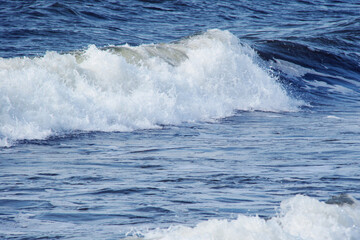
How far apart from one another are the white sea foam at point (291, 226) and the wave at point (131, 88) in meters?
4.45

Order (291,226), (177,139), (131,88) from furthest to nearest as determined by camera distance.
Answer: (131,88), (177,139), (291,226)

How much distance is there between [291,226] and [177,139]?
15.3ft

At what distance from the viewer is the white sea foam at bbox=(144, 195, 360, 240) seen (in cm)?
→ 354

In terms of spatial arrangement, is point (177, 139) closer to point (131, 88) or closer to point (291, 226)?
point (131, 88)

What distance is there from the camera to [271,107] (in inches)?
487

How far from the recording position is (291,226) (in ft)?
12.7

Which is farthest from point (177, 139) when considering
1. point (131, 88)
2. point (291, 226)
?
point (291, 226)

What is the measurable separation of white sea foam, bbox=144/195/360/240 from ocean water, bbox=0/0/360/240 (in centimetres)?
1

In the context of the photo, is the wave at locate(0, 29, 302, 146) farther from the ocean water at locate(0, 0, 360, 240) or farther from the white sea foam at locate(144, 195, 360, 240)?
the white sea foam at locate(144, 195, 360, 240)

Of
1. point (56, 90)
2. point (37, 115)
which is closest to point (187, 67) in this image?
point (56, 90)

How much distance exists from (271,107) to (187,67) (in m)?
1.77

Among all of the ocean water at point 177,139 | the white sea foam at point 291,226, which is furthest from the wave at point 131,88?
the white sea foam at point 291,226

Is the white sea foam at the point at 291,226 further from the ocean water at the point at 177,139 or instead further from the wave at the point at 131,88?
the wave at the point at 131,88

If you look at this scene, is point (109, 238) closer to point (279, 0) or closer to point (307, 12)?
point (307, 12)
